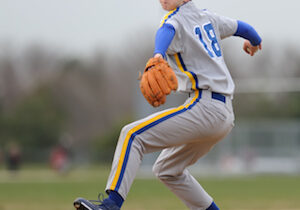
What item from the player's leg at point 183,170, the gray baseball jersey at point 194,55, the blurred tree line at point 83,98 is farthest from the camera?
the blurred tree line at point 83,98

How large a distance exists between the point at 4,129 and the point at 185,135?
43197 mm

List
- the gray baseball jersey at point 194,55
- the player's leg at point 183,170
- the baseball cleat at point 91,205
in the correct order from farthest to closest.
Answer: the player's leg at point 183,170, the gray baseball jersey at point 194,55, the baseball cleat at point 91,205

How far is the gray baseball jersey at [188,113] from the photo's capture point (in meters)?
4.39

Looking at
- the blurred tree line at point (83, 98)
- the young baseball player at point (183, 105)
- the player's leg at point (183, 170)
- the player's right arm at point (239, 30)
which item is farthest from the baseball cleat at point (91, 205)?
the blurred tree line at point (83, 98)

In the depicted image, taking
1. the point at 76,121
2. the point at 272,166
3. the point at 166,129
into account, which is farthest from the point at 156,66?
the point at 76,121

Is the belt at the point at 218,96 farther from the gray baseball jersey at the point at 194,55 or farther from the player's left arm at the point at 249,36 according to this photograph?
the player's left arm at the point at 249,36

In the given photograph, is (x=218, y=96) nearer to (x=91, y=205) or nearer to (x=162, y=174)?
(x=162, y=174)

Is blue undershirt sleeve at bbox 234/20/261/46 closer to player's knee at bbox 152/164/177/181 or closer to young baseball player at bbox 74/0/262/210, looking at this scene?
young baseball player at bbox 74/0/262/210

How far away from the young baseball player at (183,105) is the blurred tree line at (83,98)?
34561mm

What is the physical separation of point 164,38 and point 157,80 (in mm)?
312

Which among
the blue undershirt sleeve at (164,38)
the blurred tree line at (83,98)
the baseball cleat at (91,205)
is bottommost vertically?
the blurred tree line at (83,98)

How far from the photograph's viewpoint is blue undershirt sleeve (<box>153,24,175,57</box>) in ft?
14.3

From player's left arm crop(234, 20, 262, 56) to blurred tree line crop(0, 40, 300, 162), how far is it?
3431 centimetres

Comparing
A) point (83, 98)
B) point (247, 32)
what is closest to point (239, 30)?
point (247, 32)
